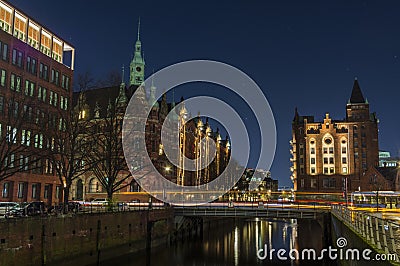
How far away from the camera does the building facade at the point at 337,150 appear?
396 ft

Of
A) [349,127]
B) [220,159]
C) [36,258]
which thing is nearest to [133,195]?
[36,258]

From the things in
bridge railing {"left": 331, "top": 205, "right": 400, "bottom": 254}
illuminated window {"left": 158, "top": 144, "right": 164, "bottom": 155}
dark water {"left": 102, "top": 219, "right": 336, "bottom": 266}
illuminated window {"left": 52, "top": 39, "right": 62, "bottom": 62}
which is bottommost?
dark water {"left": 102, "top": 219, "right": 336, "bottom": 266}

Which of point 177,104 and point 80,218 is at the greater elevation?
point 177,104

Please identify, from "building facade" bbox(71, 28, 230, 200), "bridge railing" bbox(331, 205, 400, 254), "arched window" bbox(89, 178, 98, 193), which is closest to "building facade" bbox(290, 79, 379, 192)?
"building facade" bbox(71, 28, 230, 200)

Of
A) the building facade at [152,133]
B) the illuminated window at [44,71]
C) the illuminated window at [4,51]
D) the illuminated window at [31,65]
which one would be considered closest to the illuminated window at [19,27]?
the illuminated window at [31,65]

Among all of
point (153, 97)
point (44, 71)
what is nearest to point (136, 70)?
point (153, 97)

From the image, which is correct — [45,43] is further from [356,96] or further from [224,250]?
[356,96]

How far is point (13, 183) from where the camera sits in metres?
59.1

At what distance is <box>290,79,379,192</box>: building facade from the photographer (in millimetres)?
120562

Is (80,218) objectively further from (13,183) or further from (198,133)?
(198,133)

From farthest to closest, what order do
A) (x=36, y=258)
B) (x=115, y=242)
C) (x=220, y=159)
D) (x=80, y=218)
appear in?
(x=220, y=159)
(x=115, y=242)
(x=80, y=218)
(x=36, y=258)

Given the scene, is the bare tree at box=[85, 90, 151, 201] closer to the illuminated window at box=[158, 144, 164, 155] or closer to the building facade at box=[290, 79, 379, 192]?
the illuminated window at box=[158, 144, 164, 155]

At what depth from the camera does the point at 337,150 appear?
Answer: 123938 millimetres

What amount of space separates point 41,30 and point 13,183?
25.0 metres
